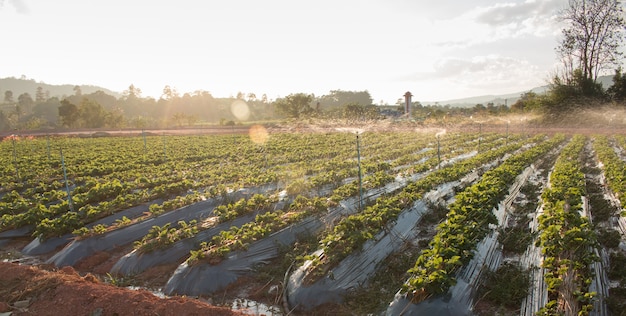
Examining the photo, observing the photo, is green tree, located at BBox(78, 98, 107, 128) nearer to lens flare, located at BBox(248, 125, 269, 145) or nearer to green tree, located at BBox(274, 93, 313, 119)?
green tree, located at BBox(274, 93, 313, 119)

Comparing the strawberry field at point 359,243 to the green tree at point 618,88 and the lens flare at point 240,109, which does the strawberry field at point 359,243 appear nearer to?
the green tree at point 618,88

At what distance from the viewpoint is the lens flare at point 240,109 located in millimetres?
107750

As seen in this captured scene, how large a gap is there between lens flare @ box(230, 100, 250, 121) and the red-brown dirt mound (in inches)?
3914

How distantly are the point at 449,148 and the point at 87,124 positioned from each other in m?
60.2

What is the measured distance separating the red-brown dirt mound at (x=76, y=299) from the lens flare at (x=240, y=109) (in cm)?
9941

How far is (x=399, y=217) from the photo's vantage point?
8.77 meters

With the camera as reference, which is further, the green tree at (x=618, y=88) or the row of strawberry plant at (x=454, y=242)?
the green tree at (x=618, y=88)

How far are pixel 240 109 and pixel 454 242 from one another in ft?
366

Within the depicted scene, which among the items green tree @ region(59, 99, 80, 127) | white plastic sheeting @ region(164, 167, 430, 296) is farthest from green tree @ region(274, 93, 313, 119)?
white plastic sheeting @ region(164, 167, 430, 296)

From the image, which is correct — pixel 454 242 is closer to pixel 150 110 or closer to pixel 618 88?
pixel 618 88

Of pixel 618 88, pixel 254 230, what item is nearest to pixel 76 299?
pixel 254 230

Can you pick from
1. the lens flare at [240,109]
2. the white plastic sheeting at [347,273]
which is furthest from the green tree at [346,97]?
the white plastic sheeting at [347,273]

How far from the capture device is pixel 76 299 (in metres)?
5.82

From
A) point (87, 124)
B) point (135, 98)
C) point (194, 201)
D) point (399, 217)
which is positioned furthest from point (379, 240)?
point (135, 98)
